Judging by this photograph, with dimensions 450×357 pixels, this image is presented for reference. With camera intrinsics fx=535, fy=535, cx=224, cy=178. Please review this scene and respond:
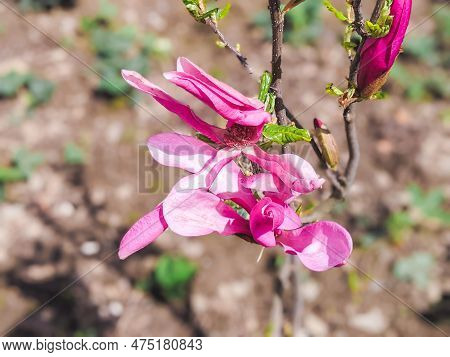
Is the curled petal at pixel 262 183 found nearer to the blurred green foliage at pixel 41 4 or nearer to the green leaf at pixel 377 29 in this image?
the green leaf at pixel 377 29

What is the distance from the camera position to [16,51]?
340cm

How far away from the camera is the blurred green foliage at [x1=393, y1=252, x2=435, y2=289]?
8.24 ft

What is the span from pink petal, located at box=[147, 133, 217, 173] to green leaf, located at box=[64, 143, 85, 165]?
1959 millimetres

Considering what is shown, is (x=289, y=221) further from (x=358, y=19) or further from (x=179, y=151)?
(x=358, y=19)

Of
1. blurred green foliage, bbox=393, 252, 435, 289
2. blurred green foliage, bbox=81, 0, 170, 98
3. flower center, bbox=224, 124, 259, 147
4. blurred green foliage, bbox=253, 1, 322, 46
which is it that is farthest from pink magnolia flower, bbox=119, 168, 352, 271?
blurred green foliage, bbox=253, 1, 322, 46

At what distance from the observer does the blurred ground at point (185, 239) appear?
2.47 meters

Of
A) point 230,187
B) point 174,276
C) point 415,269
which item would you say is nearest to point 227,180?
point 230,187

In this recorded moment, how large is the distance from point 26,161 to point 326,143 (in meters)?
2.08

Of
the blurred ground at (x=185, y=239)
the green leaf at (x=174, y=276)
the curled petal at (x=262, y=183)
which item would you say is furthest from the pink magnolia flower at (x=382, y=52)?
the green leaf at (x=174, y=276)

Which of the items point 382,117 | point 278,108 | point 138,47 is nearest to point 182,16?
point 138,47

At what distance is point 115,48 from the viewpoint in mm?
3301

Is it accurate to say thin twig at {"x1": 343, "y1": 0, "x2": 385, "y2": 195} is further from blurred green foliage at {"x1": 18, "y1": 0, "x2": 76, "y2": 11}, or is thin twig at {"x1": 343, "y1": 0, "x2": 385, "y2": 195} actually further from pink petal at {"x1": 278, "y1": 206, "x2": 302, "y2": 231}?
blurred green foliage at {"x1": 18, "y1": 0, "x2": 76, "y2": 11}

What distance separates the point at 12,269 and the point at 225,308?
1058 millimetres
